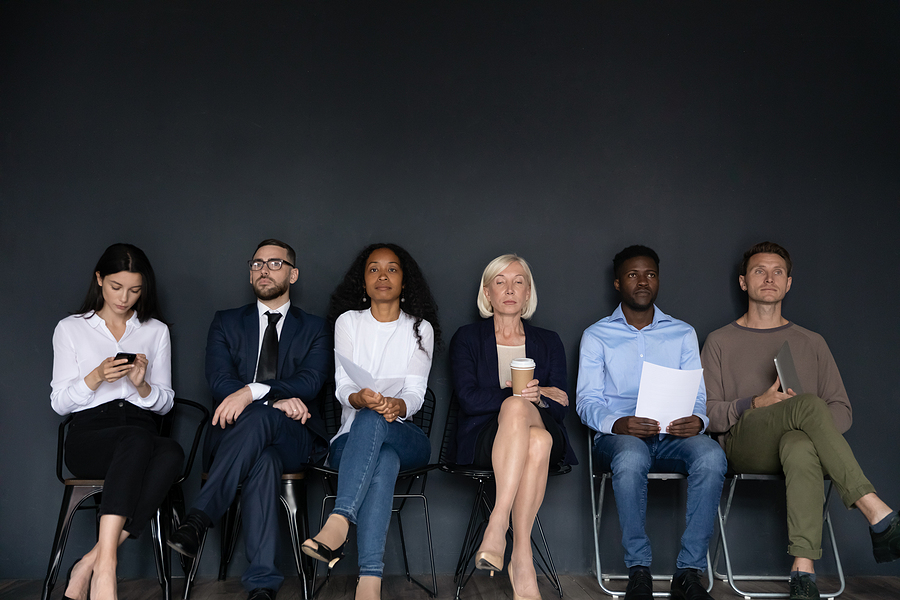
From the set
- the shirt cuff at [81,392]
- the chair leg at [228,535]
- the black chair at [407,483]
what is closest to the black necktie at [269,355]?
the black chair at [407,483]

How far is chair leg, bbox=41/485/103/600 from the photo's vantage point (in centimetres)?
261

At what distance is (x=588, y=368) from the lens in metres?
3.31

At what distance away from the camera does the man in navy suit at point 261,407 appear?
8.39ft

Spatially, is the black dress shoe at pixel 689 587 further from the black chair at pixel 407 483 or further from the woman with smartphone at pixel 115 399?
the woman with smartphone at pixel 115 399

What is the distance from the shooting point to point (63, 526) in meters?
2.64

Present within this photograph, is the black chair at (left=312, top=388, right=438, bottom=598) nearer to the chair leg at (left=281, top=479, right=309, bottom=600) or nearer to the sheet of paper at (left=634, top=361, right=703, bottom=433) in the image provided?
the chair leg at (left=281, top=479, right=309, bottom=600)

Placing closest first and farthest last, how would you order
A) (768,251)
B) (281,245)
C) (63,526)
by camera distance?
(63,526) < (281,245) < (768,251)

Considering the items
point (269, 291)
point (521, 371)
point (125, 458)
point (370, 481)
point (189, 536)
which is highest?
point (269, 291)

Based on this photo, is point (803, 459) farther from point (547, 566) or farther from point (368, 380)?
point (368, 380)

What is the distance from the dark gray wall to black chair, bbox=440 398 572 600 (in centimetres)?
13

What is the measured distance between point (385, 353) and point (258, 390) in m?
0.63

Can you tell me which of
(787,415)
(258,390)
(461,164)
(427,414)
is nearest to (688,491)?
(787,415)

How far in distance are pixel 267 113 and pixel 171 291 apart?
1111mm

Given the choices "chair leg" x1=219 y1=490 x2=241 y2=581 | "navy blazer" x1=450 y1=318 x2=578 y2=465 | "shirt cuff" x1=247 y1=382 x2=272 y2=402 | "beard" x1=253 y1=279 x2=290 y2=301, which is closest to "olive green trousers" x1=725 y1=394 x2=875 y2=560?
"navy blazer" x1=450 y1=318 x2=578 y2=465
